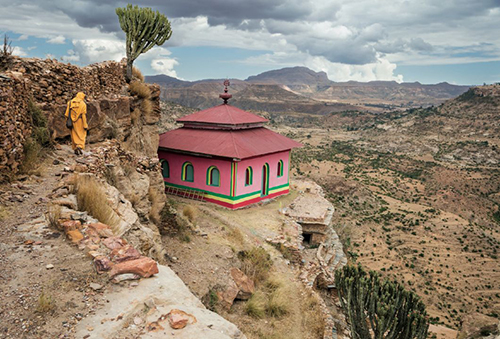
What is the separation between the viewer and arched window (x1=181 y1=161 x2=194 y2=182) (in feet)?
69.7

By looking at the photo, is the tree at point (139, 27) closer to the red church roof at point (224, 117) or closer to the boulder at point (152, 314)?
the red church roof at point (224, 117)

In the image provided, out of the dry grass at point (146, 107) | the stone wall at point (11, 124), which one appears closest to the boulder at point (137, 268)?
the stone wall at point (11, 124)

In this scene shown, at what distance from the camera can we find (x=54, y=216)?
241 inches

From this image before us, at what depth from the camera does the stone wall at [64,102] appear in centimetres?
774

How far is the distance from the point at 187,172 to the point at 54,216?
15.3m

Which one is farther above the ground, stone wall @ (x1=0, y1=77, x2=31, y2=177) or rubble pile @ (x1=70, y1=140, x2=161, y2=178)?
stone wall @ (x1=0, y1=77, x2=31, y2=177)

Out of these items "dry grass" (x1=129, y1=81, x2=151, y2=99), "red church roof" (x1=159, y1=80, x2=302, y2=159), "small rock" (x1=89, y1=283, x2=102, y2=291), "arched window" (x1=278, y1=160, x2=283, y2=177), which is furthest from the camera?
"arched window" (x1=278, y1=160, x2=283, y2=177)

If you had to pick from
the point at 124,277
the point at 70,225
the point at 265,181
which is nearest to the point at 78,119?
the point at 70,225

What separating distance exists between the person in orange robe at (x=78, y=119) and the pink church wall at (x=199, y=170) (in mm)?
10424

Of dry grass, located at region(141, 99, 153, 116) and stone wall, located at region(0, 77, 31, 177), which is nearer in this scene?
stone wall, located at region(0, 77, 31, 177)

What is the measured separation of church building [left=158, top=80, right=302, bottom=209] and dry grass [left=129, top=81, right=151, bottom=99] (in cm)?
439

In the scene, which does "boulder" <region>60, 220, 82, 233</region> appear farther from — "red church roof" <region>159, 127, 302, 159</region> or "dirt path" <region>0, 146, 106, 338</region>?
"red church roof" <region>159, 127, 302, 159</region>

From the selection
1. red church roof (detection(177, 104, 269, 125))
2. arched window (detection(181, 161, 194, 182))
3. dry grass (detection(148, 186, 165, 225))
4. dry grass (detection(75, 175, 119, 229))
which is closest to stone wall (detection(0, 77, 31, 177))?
dry grass (detection(75, 175, 119, 229))

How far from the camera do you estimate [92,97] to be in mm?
13000
